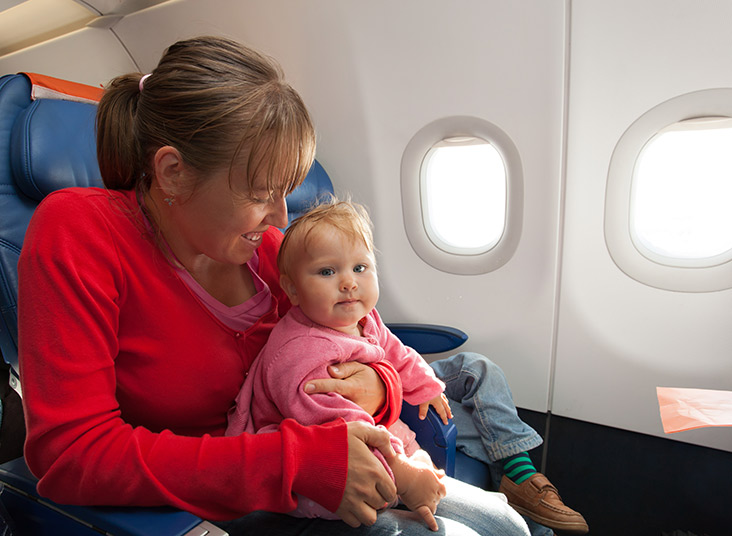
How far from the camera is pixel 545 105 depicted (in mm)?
1890

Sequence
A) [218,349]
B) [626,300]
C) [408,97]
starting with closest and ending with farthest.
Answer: [218,349] < [626,300] < [408,97]

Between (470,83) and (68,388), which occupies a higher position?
(470,83)

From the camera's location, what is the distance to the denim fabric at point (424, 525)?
1000mm

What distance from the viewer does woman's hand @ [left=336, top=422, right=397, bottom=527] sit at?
37.1 inches

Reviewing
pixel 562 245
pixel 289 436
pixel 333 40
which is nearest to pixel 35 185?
pixel 289 436

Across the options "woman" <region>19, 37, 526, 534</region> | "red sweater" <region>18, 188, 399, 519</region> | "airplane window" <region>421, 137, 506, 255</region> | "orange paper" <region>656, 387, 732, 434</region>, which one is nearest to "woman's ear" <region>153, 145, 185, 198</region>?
"woman" <region>19, 37, 526, 534</region>

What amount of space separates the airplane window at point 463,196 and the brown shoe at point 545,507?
993mm

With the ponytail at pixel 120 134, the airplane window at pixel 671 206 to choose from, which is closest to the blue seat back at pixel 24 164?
the ponytail at pixel 120 134

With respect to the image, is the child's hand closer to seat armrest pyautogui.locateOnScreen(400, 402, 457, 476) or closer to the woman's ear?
seat armrest pyautogui.locateOnScreen(400, 402, 457, 476)

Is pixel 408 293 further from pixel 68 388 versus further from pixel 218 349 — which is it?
pixel 68 388

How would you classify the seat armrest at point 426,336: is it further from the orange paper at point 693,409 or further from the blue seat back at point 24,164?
the blue seat back at point 24,164

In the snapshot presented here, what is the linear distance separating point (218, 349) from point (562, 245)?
1.50m

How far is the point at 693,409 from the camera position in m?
1.16

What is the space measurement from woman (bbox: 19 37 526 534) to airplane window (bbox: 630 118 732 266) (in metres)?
1.31
